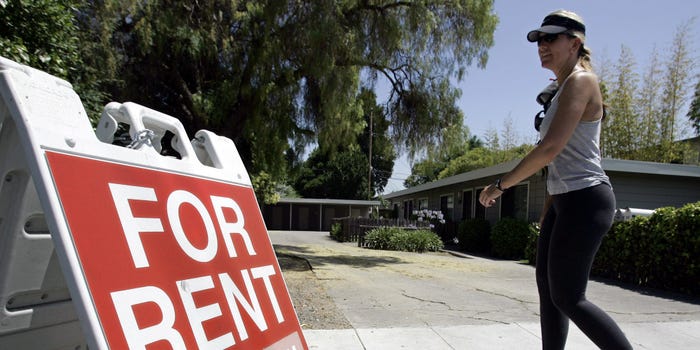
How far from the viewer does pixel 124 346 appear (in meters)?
1.05

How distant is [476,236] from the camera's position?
14977 mm

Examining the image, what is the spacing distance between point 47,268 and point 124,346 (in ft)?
1.44

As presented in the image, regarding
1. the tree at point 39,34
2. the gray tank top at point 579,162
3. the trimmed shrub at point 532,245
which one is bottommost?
the trimmed shrub at point 532,245

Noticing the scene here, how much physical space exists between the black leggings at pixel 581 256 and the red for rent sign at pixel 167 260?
1128 millimetres

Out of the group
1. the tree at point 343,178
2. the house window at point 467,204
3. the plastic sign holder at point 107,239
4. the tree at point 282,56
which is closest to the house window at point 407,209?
the house window at point 467,204

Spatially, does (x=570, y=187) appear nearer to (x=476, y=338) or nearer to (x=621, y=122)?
(x=476, y=338)

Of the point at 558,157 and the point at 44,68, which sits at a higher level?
the point at 44,68

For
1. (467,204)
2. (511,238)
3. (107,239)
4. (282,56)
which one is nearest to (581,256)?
(107,239)

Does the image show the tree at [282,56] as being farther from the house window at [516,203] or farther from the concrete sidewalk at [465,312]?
the house window at [516,203]

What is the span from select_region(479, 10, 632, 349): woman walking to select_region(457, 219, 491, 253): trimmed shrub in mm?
13123

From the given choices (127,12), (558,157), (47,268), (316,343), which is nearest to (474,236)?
(127,12)

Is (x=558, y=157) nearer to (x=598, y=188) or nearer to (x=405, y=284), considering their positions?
Result: (x=598, y=188)

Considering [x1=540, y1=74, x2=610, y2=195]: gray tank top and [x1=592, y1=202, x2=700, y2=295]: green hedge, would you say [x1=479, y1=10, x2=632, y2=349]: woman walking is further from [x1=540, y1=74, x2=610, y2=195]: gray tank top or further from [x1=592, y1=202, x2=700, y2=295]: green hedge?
[x1=592, y1=202, x2=700, y2=295]: green hedge

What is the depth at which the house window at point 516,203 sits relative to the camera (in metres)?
13.8
